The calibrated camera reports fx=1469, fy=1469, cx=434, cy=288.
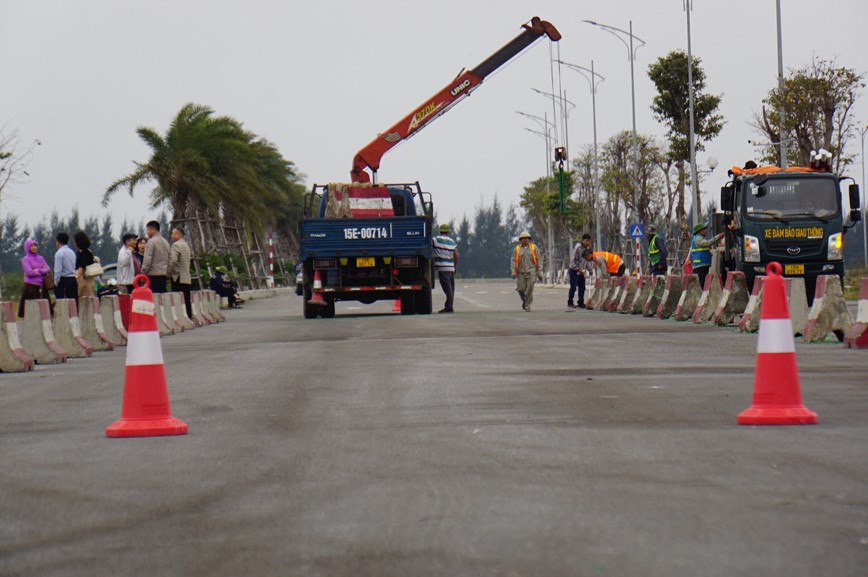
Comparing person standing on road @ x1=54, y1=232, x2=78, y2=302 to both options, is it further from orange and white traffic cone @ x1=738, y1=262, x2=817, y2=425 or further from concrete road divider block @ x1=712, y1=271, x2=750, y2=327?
orange and white traffic cone @ x1=738, y1=262, x2=817, y2=425

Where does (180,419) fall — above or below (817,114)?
below

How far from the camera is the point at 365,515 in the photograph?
5.62 m

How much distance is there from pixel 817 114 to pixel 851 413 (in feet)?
125

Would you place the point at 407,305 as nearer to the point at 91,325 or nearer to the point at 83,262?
the point at 83,262

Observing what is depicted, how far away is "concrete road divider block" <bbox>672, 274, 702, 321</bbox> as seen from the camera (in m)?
22.4

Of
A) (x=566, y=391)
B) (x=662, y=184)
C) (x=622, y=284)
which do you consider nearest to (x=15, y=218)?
(x=662, y=184)

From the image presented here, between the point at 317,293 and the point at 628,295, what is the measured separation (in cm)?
590

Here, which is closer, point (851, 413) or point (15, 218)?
point (851, 413)

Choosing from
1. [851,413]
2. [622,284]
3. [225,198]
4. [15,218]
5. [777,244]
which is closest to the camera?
[851,413]

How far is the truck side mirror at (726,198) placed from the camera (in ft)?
84.9

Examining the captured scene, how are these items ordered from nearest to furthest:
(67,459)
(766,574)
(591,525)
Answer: (766,574) < (591,525) < (67,459)

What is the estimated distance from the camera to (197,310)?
89.9 feet

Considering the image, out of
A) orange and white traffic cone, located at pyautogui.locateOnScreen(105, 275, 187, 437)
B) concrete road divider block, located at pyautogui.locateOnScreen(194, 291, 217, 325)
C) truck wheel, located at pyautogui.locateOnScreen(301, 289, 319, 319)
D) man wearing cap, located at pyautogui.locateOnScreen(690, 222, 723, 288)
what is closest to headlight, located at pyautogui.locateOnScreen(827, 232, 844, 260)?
man wearing cap, located at pyautogui.locateOnScreen(690, 222, 723, 288)

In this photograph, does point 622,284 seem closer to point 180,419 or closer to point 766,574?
point 180,419
